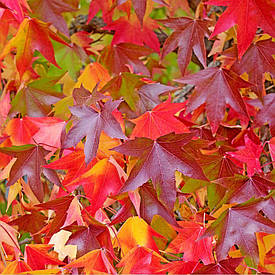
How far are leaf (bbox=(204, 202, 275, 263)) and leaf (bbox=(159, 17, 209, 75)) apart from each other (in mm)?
355

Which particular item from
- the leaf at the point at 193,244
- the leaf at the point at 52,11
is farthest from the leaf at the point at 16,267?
the leaf at the point at 52,11

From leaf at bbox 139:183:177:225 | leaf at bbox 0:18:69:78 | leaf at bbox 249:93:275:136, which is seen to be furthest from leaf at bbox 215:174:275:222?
leaf at bbox 0:18:69:78

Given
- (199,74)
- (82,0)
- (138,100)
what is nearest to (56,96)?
(138,100)

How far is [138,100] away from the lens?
0.93m

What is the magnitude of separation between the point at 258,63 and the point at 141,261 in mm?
470

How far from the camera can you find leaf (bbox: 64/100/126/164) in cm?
76

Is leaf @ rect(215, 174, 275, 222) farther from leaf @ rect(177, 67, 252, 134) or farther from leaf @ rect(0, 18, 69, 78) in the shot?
leaf @ rect(0, 18, 69, 78)

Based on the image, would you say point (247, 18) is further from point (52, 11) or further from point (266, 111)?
point (52, 11)

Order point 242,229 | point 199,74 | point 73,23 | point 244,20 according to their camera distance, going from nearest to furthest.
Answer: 1. point 242,229
2. point 244,20
3. point 199,74
4. point 73,23

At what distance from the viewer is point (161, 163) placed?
2.45 feet

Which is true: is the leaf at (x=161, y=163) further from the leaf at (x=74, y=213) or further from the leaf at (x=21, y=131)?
the leaf at (x=21, y=131)

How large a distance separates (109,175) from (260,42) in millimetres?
406

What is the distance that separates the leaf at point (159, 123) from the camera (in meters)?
0.86

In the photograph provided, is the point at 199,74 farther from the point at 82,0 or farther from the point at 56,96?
the point at 82,0
